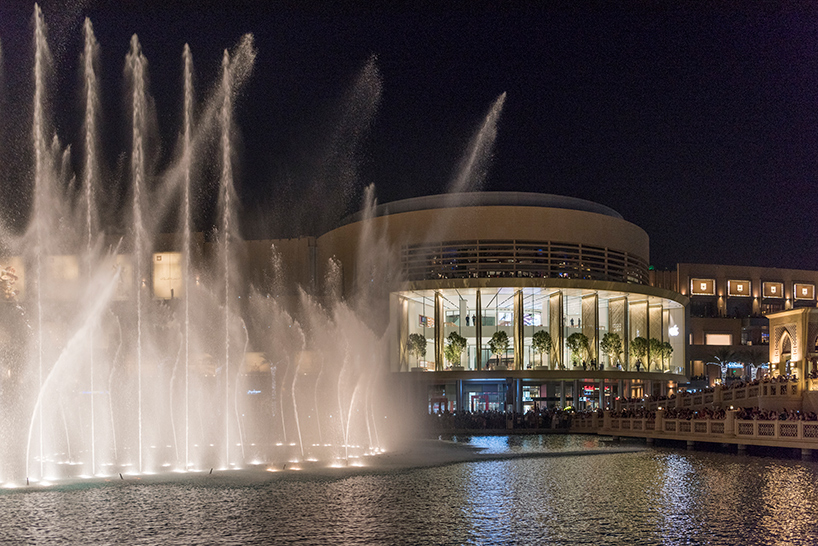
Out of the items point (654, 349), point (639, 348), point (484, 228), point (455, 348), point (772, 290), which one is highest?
point (484, 228)

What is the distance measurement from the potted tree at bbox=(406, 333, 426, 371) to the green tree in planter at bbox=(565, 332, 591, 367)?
40.1 ft

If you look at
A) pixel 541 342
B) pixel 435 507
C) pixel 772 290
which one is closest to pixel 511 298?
pixel 541 342

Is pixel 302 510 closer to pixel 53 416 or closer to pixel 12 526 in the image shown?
pixel 12 526

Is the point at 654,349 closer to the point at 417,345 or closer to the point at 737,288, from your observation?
the point at 417,345

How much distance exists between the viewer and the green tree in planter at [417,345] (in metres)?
71.8

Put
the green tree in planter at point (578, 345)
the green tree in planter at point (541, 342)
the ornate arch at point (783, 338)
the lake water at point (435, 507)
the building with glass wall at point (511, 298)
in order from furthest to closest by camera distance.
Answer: the green tree in planter at point (578, 345) → the building with glass wall at point (511, 298) → the green tree in planter at point (541, 342) → the ornate arch at point (783, 338) → the lake water at point (435, 507)

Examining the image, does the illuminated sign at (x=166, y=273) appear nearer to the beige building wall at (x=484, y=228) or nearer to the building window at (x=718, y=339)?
A: the beige building wall at (x=484, y=228)

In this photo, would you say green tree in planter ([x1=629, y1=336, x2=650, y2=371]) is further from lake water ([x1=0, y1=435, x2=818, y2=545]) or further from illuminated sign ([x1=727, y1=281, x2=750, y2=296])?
lake water ([x1=0, y1=435, x2=818, y2=545])

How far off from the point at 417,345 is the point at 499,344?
22.4 ft

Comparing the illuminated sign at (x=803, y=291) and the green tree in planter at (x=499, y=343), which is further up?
the illuminated sign at (x=803, y=291)

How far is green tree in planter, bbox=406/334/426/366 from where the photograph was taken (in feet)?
235

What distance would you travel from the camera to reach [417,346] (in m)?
71.9

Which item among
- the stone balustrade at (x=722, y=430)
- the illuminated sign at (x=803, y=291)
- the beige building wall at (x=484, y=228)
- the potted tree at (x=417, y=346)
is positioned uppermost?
the beige building wall at (x=484, y=228)

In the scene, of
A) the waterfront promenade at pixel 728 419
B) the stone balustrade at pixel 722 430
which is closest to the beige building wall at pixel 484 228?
the waterfront promenade at pixel 728 419
